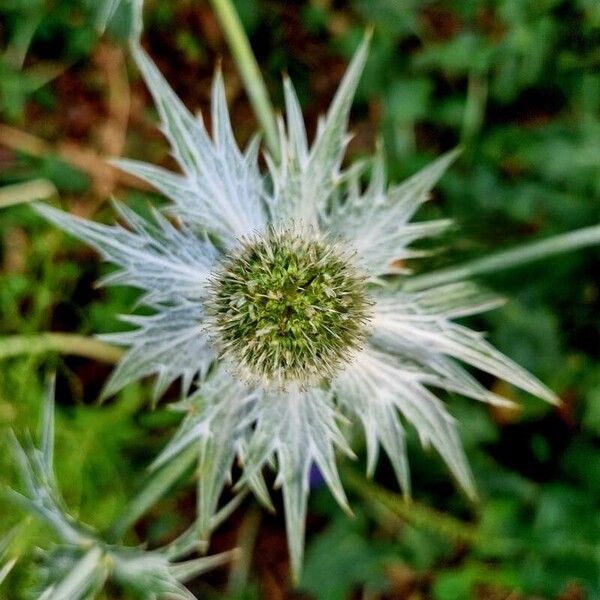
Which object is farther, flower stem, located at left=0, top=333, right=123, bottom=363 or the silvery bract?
flower stem, located at left=0, top=333, right=123, bottom=363

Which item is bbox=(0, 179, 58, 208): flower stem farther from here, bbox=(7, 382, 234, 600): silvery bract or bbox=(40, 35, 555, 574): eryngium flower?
bbox=(7, 382, 234, 600): silvery bract

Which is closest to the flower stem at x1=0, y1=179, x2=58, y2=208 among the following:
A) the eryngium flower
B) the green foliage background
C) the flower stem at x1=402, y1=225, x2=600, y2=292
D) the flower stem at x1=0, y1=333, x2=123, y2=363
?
the green foliage background

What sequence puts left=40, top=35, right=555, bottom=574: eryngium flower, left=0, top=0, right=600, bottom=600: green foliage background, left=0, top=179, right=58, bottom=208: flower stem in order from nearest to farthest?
left=40, top=35, right=555, bottom=574: eryngium flower < left=0, top=0, right=600, bottom=600: green foliage background < left=0, top=179, right=58, bottom=208: flower stem

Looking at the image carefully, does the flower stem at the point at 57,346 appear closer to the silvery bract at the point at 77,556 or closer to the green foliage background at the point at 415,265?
the green foliage background at the point at 415,265

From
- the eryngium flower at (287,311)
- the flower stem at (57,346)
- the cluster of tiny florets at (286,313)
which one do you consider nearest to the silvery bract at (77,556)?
the eryngium flower at (287,311)

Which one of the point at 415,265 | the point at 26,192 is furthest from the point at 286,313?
the point at 26,192

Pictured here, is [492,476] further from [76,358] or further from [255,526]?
[76,358]

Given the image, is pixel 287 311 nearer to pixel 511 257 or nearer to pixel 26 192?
pixel 511 257
